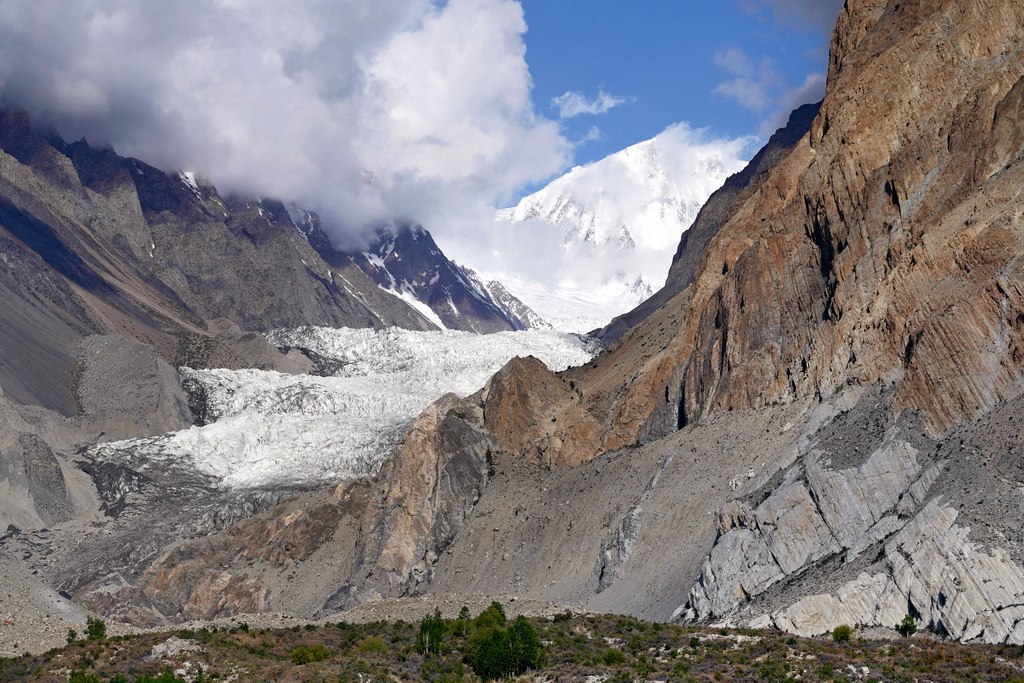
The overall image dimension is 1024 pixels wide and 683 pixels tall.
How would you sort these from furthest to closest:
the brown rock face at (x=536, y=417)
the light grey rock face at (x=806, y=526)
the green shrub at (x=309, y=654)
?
the brown rock face at (x=536, y=417) → the light grey rock face at (x=806, y=526) → the green shrub at (x=309, y=654)

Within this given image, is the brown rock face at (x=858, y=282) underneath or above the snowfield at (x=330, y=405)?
underneath

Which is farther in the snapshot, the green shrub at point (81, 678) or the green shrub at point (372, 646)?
the green shrub at point (372, 646)

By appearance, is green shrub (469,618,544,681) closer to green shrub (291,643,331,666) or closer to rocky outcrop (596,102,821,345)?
green shrub (291,643,331,666)

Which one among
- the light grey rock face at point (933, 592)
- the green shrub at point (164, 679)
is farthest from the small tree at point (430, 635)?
the light grey rock face at point (933, 592)

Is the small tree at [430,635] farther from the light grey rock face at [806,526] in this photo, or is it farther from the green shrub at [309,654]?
the light grey rock face at [806,526]

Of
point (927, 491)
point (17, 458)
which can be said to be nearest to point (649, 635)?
point (927, 491)

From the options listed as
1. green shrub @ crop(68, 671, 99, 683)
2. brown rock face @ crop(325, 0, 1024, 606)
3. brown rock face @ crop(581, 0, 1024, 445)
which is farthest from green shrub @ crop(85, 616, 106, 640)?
brown rock face @ crop(581, 0, 1024, 445)

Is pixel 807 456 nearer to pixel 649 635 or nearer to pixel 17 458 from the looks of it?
pixel 649 635
